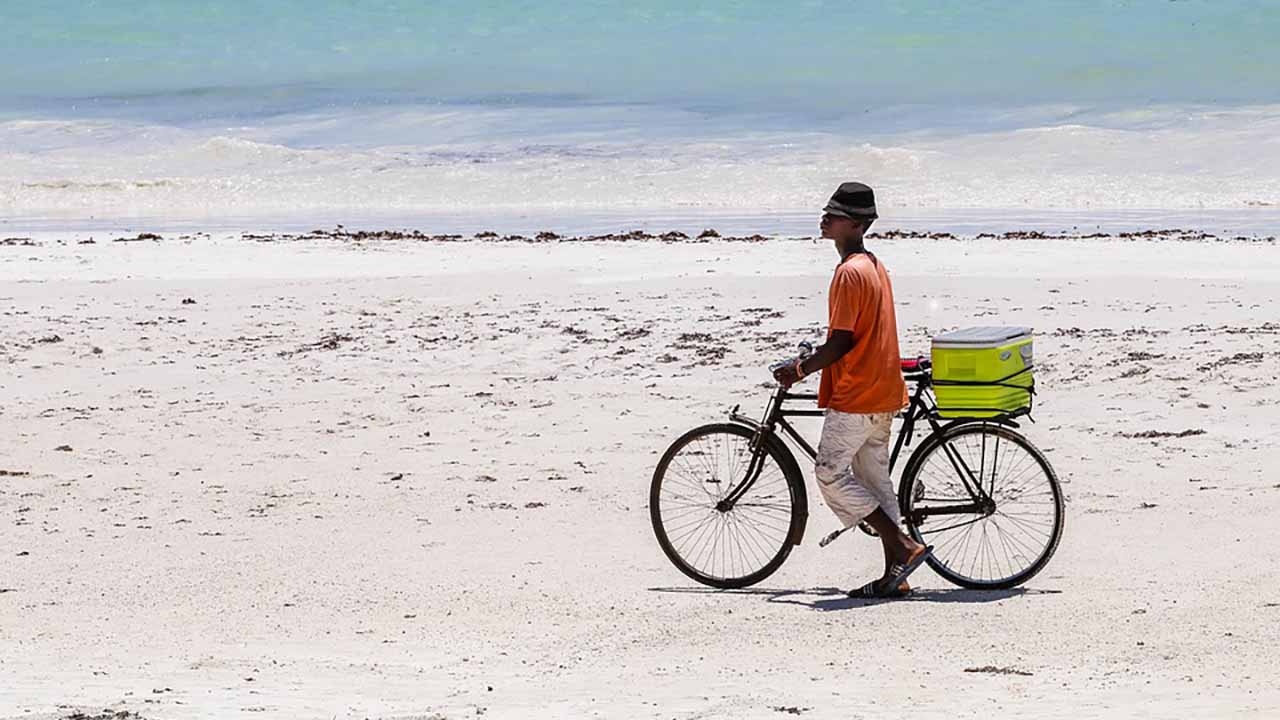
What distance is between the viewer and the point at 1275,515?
862 cm

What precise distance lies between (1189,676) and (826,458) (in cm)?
170

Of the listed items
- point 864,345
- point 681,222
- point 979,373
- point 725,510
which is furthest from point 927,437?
point 681,222

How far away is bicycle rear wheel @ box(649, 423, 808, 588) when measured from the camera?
737 centimetres

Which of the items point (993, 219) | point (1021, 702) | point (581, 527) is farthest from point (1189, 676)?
point (993, 219)

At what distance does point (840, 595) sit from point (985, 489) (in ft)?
2.39

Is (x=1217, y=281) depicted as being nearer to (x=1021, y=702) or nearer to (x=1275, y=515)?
(x=1275, y=515)

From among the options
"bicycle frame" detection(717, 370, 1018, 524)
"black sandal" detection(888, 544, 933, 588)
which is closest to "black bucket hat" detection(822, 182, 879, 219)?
"bicycle frame" detection(717, 370, 1018, 524)

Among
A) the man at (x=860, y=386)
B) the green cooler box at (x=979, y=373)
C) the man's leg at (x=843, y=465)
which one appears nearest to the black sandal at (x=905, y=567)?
the man at (x=860, y=386)

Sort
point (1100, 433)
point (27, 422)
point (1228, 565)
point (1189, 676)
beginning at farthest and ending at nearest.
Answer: point (27, 422) < point (1100, 433) < point (1228, 565) < point (1189, 676)

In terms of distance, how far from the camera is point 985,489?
7430 mm

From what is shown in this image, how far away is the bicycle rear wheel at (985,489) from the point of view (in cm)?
723

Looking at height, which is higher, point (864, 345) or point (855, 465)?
point (864, 345)

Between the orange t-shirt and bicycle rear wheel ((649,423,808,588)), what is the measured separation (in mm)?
487

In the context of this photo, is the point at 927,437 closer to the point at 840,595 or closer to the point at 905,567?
the point at 905,567
